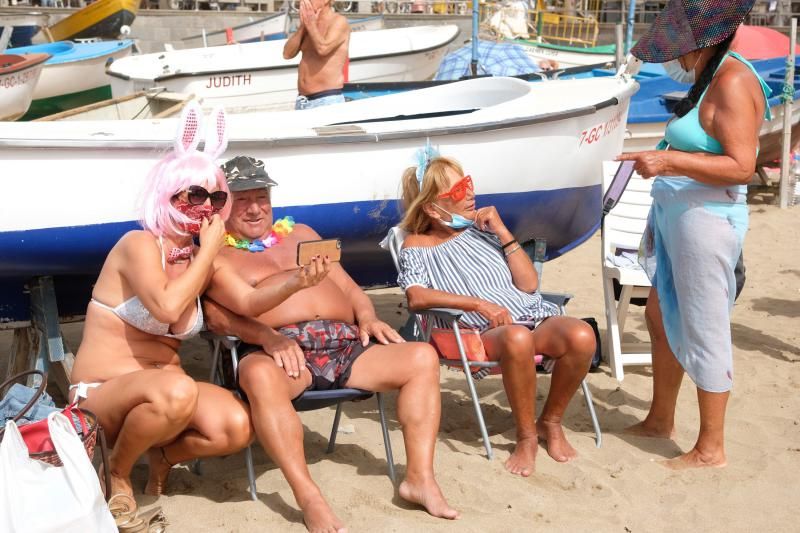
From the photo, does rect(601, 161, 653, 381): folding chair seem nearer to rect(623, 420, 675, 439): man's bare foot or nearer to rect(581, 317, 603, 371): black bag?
rect(581, 317, 603, 371): black bag

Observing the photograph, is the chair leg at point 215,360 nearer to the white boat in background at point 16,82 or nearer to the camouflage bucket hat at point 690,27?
the camouflage bucket hat at point 690,27

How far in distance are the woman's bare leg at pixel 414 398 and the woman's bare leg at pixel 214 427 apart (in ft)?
1.46

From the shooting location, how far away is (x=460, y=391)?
193 inches

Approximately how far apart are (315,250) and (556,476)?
1.38m

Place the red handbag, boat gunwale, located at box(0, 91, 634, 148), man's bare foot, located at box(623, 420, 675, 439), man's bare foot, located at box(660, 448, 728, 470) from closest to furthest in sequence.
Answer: the red handbag
man's bare foot, located at box(660, 448, 728, 470)
boat gunwale, located at box(0, 91, 634, 148)
man's bare foot, located at box(623, 420, 675, 439)

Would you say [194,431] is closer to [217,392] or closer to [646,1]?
[217,392]

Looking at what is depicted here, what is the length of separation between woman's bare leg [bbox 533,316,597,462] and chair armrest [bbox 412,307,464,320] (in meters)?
0.35

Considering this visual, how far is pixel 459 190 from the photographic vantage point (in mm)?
4195

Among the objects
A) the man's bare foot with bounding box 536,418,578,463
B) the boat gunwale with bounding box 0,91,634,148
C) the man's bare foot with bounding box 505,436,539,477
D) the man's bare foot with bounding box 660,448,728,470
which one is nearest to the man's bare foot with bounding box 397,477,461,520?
the man's bare foot with bounding box 505,436,539,477

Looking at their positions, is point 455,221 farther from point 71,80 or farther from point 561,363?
point 71,80

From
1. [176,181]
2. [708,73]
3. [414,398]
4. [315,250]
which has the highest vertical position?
[708,73]

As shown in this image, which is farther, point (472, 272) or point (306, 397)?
point (472, 272)

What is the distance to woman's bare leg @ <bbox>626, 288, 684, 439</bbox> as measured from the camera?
4176 mm

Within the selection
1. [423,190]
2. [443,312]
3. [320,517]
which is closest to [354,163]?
[423,190]
